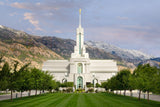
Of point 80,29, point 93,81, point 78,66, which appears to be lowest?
point 93,81

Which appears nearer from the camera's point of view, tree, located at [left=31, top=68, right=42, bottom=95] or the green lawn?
the green lawn

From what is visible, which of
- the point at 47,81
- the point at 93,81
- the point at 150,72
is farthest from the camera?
the point at 93,81

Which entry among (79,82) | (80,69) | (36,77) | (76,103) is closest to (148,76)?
(76,103)

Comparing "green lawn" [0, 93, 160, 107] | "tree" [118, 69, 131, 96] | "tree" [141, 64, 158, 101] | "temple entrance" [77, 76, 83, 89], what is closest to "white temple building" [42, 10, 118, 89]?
"temple entrance" [77, 76, 83, 89]

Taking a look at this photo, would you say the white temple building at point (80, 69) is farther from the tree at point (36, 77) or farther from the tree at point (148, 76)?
the tree at point (148, 76)

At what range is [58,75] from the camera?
169 metres

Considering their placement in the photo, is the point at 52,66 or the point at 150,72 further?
the point at 52,66

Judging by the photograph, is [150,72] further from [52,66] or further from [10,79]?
[52,66]

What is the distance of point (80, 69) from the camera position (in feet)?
523

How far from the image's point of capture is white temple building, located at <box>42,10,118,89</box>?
148375 millimetres

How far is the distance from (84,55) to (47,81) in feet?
311

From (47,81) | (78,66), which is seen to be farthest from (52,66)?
(47,81)

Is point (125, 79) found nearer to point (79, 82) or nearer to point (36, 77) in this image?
point (36, 77)

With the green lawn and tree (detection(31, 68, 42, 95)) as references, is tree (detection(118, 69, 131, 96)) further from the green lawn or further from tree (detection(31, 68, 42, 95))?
tree (detection(31, 68, 42, 95))
